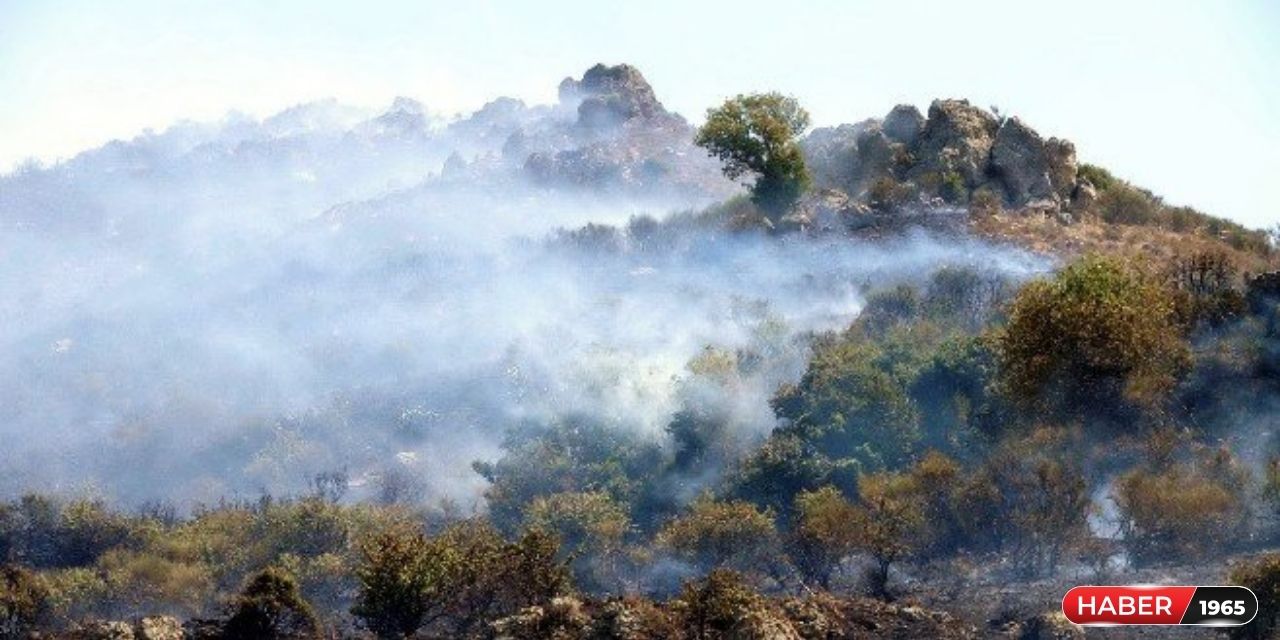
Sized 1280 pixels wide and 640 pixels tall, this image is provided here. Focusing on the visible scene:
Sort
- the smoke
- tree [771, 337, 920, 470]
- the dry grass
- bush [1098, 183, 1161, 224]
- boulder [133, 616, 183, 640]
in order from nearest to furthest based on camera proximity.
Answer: boulder [133, 616, 183, 640] → tree [771, 337, 920, 470] → the dry grass → the smoke → bush [1098, 183, 1161, 224]

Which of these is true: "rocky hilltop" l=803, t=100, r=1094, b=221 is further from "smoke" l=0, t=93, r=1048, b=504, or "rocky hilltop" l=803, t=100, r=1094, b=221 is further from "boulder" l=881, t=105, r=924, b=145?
"smoke" l=0, t=93, r=1048, b=504

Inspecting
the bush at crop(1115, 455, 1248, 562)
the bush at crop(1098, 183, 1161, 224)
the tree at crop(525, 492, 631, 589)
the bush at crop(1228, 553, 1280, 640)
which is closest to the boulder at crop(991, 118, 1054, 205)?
the bush at crop(1098, 183, 1161, 224)

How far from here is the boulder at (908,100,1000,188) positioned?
102625mm

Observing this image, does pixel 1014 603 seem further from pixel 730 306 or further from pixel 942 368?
pixel 730 306

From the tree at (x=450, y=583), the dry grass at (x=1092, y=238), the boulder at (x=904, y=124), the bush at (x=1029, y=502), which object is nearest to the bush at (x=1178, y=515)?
the bush at (x=1029, y=502)

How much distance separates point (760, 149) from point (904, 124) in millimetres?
12453

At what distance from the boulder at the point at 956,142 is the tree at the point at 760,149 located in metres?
9.07

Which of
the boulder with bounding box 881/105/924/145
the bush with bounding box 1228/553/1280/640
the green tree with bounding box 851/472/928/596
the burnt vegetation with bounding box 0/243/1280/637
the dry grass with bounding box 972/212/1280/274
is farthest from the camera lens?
the boulder with bounding box 881/105/924/145

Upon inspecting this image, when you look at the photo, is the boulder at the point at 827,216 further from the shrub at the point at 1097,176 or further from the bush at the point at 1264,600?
the bush at the point at 1264,600

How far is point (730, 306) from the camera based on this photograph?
100875 mm

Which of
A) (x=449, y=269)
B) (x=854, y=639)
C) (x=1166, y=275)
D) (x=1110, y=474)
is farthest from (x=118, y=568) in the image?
(x=449, y=269)

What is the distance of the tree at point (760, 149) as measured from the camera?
107m

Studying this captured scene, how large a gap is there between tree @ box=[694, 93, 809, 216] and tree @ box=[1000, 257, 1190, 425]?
44609 mm

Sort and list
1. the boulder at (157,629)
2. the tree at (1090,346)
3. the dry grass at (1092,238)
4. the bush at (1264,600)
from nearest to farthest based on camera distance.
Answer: the bush at (1264,600)
the boulder at (157,629)
the tree at (1090,346)
the dry grass at (1092,238)
